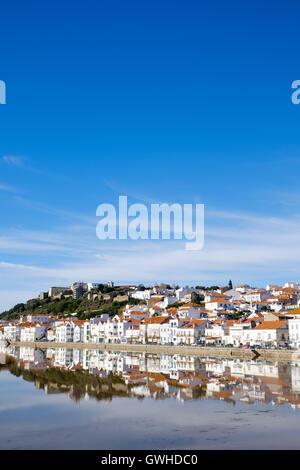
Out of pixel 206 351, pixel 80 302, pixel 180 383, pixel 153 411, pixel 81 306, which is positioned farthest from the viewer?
pixel 80 302

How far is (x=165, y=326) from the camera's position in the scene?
6869cm

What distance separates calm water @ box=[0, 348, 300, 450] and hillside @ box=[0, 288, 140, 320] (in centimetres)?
7684

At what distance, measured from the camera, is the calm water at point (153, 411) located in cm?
1357

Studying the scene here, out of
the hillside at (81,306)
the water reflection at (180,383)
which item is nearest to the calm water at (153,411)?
the water reflection at (180,383)

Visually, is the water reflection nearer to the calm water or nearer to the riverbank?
the calm water

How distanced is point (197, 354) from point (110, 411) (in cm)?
3563

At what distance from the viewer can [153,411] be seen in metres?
18.3

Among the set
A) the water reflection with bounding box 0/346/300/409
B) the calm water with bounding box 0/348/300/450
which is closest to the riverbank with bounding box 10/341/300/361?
the water reflection with bounding box 0/346/300/409

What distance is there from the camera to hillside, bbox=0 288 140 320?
11012cm

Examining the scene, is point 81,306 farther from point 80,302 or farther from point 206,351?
point 206,351

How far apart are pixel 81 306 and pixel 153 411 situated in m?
108

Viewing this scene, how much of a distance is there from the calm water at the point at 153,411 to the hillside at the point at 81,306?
7684 centimetres

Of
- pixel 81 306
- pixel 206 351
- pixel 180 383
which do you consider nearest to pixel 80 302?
pixel 81 306
